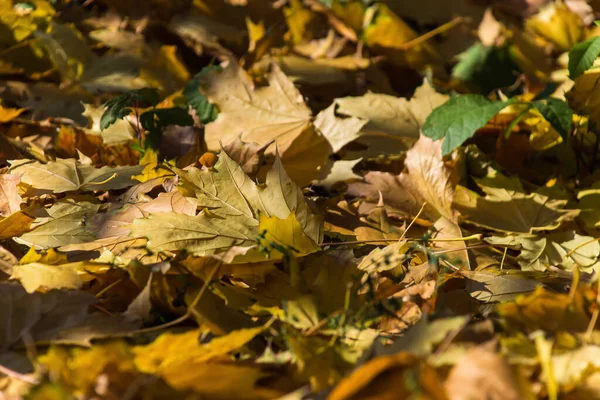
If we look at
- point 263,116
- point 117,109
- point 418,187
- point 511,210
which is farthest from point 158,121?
point 511,210

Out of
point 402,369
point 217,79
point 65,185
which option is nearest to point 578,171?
point 217,79

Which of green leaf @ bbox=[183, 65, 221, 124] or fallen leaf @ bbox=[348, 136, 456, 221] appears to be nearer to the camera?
fallen leaf @ bbox=[348, 136, 456, 221]

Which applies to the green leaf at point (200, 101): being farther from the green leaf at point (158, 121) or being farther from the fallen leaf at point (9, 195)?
the fallen leaf at point (9, 195)

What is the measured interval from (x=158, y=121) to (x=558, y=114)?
0.79 metres

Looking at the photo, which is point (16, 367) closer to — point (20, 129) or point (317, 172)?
point (317, 172)

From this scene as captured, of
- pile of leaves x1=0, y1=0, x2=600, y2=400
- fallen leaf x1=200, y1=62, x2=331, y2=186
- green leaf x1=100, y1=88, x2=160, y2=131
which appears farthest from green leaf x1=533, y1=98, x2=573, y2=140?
green leaf x1=100, y1=88, x2=160, y2=131

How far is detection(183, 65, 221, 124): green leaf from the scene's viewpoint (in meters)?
1.50

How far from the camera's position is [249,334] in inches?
30.2

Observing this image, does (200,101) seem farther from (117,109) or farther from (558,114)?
(558,114)

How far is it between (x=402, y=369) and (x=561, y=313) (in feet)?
0.84

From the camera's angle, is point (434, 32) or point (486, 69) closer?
point (486, 69)

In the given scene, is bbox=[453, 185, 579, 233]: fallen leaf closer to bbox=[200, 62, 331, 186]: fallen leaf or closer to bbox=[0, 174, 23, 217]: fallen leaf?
bbox=[200, 62, 331, 186]: fallen leaf

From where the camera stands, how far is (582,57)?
125cm

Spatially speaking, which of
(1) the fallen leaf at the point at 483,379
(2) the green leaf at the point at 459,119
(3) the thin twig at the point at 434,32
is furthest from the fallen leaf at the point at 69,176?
(3) the thin twig at the point at 434,32
